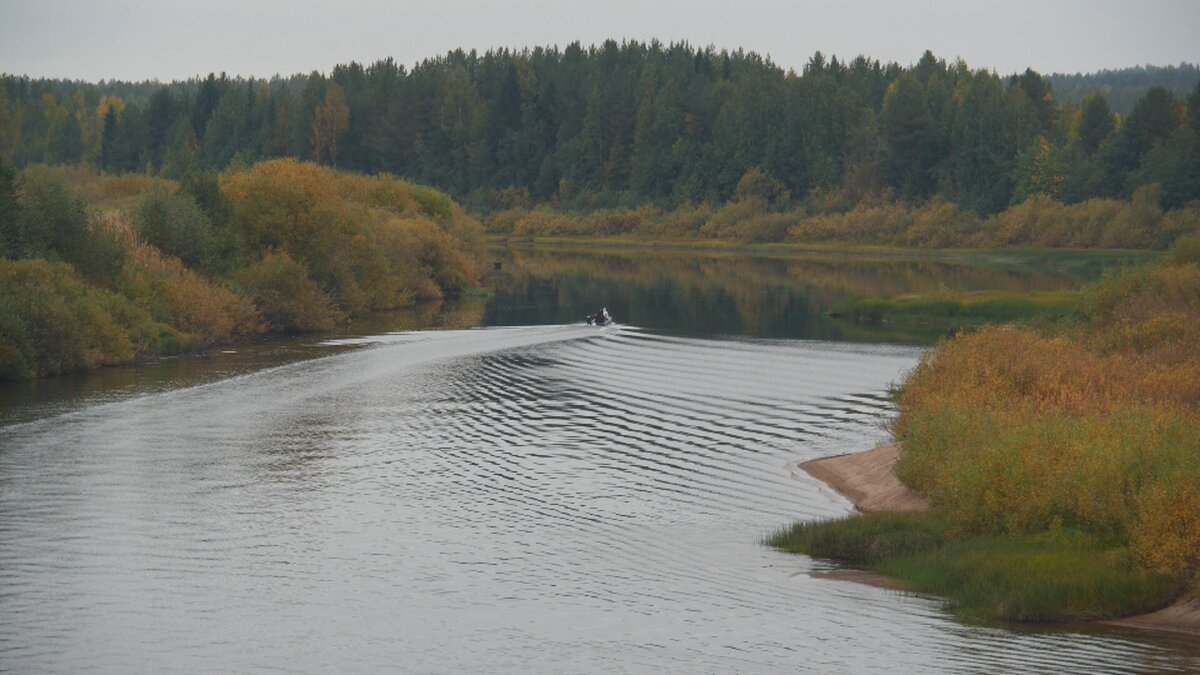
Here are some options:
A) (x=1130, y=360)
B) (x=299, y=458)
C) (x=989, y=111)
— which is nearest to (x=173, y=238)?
(x=299, y=458)

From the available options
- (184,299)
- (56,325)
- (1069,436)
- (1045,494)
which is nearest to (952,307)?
(184,299)

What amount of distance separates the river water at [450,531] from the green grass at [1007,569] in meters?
0.88

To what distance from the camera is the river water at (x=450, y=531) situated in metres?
26.6

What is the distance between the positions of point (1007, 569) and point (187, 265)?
5900 centimetres

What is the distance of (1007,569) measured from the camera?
29.6 metres

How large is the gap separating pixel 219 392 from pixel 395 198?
67.5m

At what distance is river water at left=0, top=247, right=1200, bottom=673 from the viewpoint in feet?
87.4

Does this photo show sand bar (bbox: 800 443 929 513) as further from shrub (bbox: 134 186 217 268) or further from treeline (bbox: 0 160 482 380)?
shrub (bbox: 134 186 217 268)

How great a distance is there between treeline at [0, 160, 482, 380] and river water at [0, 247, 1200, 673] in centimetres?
448

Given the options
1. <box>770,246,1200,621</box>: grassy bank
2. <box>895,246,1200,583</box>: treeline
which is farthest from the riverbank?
<box>895,246,1200,583</box>: treeline

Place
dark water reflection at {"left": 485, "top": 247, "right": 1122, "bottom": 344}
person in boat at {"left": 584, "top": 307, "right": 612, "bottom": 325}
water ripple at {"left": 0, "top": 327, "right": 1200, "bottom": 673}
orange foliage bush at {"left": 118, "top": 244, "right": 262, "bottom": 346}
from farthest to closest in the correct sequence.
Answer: dark water reflection at {"left": 485, "top": 247, "right": 1122, "bottom": 344} → person in boat at {"left": 584, "top": 307, "right": 612, "bottom": 325} → orange foliage bush at {"left": 118, "top": 244, "right": 262, "bottom": 346} → water ripple at {"left": 0, "top": 327, "right": 1200, "bottom": 673}

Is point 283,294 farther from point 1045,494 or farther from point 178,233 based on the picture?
point 1045,494

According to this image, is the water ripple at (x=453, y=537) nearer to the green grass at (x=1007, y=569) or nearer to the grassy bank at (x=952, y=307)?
the green grass at (x=1007, y=569)

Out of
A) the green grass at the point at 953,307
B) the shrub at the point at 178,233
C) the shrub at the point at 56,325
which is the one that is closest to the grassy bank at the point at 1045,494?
the shrub at the point at 56,325
